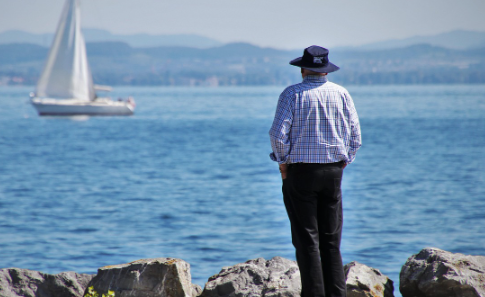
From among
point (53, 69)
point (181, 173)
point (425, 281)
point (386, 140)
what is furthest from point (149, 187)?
point (53, 69)

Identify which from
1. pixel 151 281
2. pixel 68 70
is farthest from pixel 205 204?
pixel 68 70

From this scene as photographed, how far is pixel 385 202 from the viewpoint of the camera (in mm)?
17875

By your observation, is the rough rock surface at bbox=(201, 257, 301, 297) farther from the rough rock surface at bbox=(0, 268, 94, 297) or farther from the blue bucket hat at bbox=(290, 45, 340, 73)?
the blue bucket hat at bbox=(290, 45, 340, 73)

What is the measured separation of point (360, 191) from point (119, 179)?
9844mm

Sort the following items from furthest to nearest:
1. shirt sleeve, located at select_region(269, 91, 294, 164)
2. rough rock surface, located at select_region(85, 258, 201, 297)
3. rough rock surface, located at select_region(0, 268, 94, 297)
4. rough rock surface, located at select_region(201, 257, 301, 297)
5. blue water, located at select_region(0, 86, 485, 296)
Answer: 1. blue water, located at select_region(0, 86, 485, 296)
2. rough rock surface, located at select_region(0, 268, 94, 297)
3. rough rock surface, located at select_region(85, 258, 201, 297)
4. rough rock surface, located at select_region(201, 257, 301, 297)
5. shirt sleeve, located at select_region(269, 91, 294, 164)

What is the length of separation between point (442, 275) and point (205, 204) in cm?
1284

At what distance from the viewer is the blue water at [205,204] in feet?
39.3

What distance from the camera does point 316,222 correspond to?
423cm

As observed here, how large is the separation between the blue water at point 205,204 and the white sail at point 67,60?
16.2 metres

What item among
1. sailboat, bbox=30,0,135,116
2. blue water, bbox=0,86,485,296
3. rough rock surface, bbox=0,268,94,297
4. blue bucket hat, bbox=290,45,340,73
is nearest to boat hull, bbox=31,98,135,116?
sailboat, bbox=30,0,135,116

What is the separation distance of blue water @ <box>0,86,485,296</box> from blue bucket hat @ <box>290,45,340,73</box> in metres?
5.94

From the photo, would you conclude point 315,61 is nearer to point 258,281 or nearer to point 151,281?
point 258,281

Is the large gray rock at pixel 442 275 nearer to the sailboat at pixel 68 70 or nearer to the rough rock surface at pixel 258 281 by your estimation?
the rough rock surface at pixel 258 281

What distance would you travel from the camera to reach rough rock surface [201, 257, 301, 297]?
489cm
